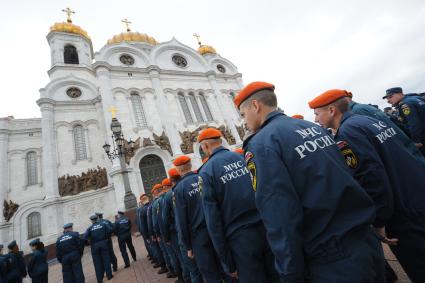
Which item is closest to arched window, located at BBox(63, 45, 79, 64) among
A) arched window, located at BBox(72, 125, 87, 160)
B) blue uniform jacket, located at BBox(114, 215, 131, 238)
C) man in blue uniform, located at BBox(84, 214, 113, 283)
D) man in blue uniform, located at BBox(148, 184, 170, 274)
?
arched window, located at BBox(72, 125, 87, 160)

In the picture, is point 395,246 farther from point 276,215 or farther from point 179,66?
point 179,66

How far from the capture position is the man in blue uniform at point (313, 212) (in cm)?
108

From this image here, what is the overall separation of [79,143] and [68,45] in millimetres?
12926

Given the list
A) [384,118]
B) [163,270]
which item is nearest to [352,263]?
[384,118]

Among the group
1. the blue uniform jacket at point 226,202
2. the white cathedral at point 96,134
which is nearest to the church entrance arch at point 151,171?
the white cathedral at point 96,134

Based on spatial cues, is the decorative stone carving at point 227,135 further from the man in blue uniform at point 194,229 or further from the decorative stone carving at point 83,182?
the man in blue uniform at point 194,229

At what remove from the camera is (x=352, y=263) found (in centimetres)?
107

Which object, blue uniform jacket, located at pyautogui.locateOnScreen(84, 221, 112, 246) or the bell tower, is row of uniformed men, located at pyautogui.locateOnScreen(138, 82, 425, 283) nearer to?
blue uniform jacket, located at pyautogui.locateOnScreen(84, 221, 112, 246)

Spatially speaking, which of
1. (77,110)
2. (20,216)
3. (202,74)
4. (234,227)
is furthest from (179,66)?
(234,227)

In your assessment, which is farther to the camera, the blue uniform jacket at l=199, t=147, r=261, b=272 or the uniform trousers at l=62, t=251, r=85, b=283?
the uniform trousers at l=62, t=251, r=85, b=283

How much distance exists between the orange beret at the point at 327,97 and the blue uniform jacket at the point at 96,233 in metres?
6.29

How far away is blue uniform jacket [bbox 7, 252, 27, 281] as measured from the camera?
17.3 ft

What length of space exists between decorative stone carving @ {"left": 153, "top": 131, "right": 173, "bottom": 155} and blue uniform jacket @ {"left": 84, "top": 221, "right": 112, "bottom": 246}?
34.0 ft

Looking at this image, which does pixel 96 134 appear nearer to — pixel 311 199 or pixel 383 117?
pixel 383 117
